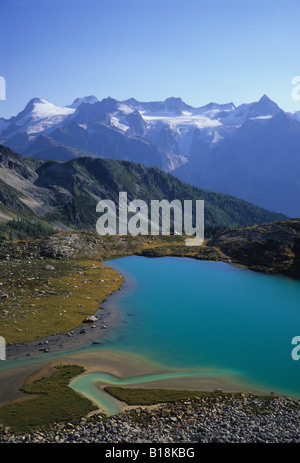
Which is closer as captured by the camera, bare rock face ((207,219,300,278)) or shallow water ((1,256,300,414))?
shallow water ((1,256,300,414))

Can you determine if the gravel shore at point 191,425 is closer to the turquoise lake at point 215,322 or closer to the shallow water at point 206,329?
the shallow water at point 206,329

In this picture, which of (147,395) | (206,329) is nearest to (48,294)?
(206,329)

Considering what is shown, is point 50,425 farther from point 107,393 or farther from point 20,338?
point 20,338

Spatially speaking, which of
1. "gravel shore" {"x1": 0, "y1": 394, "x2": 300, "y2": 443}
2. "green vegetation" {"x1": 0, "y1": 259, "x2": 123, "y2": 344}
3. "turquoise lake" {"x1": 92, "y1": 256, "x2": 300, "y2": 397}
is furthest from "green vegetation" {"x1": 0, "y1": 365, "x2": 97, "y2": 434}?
"green vegetation" {"x1": 0, "y1": 259, "x2": 123, "y2": 344}

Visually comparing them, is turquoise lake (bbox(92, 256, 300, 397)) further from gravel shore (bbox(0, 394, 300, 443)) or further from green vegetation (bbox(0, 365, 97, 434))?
green vegetation (bbox(0, 365, 97, 434))

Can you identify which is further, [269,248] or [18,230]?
[18,230]

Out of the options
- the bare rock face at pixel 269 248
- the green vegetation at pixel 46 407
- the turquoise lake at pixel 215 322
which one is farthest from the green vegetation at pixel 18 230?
the green vegetation at pixel 46 407

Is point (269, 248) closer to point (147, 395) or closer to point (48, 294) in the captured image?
point (48, 294)
